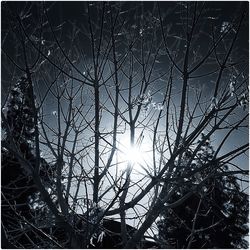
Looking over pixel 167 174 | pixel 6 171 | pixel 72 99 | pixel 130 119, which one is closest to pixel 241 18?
pixel 167 174

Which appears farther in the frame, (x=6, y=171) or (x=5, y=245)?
(x=6, y=171)

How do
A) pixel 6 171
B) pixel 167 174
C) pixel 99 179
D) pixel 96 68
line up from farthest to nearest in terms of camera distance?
pixel 6 171 → pixel 99 179 → pixel 96 68 → pixel 167 174

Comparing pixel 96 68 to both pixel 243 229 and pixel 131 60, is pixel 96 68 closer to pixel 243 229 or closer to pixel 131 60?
pixel 131 60

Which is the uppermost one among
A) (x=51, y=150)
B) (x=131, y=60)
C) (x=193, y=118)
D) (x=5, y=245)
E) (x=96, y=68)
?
(x=131, y=60)

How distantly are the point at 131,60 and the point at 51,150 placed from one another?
1.92 m

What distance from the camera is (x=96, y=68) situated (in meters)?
4.16

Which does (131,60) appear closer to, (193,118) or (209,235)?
(193,118)

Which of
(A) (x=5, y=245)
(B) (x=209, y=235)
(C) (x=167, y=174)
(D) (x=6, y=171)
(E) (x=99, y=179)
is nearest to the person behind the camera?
(A) (x=5, y=245)

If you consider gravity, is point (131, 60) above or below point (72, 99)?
above

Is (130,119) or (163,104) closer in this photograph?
(163,104)

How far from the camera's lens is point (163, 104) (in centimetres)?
432

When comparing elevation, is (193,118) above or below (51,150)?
above

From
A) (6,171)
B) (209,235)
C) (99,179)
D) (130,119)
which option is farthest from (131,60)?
(209,235)

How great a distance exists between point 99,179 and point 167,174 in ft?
4.28
